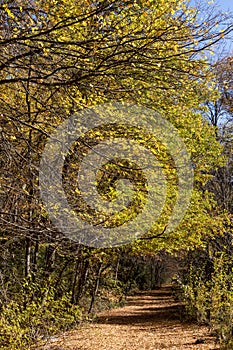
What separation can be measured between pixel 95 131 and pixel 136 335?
807 cm

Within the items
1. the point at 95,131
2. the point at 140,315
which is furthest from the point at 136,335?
the point at 95,131

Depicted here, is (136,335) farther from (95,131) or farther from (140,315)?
(95,131)

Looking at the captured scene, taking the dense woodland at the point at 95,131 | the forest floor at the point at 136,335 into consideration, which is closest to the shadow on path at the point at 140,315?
the forest floor at the point at 136,335

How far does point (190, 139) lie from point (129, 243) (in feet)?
11.5

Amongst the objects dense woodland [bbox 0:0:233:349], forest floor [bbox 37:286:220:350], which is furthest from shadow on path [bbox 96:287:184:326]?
dense woodland [bbox 0:0:233:349]

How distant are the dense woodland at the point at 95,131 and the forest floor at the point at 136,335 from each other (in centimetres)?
48

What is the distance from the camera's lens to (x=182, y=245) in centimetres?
954

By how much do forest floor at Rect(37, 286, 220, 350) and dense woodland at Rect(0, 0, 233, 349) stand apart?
1.57 ft

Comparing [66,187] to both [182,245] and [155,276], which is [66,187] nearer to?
[182,245]

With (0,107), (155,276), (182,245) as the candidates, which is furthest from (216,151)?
(155,276)

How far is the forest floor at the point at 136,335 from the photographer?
907 centimetres

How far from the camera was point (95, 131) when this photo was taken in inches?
213

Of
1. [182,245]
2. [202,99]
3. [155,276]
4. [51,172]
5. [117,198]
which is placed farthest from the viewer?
[155,276]

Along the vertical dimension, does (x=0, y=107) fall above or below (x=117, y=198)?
above
